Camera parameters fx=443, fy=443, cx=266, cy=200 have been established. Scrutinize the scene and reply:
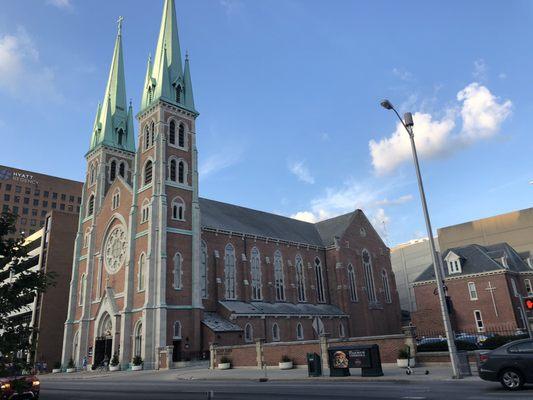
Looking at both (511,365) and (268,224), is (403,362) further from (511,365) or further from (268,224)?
(268,224)

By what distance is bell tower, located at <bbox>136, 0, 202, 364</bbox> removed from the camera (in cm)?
3962

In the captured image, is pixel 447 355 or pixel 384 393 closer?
pixel 384 393

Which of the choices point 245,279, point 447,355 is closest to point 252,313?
point 245,279

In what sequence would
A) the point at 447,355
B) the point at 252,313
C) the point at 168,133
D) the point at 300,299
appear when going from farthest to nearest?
→ the point at 300,299
the point at 168,133
the point at 252,313
the point at 447,355

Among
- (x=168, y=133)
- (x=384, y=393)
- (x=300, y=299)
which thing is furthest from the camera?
(x=300, y=299)

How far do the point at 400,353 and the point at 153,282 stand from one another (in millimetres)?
23714

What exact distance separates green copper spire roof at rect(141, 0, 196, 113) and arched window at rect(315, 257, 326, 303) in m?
25.9

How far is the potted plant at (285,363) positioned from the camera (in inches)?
1131

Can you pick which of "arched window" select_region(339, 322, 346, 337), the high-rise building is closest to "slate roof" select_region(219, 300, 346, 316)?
"arched window" select_region(339, 322, 346, 337)

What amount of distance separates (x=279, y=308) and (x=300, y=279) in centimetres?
765

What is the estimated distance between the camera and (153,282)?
40.0m

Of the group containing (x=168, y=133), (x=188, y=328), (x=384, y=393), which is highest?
(x=168, y=133)

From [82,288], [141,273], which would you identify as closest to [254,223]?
[141,273]

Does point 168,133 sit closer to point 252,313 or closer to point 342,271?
point 252,313
